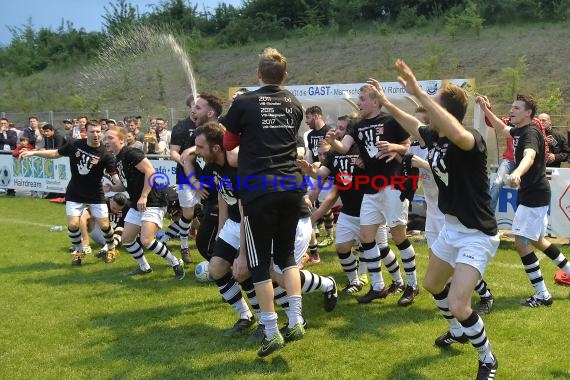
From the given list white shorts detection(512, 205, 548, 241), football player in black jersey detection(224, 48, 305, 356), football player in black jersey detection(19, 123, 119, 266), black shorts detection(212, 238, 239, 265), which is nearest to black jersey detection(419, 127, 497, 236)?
football player in black jersey detection(224, 48, 305, 356)

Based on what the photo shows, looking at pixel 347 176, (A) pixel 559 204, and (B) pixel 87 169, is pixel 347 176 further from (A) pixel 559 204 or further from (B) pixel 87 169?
(A) pixel 559 204

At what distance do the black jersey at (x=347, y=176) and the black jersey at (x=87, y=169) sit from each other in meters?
3.43

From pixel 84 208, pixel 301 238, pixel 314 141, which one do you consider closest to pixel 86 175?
pixel 84 208

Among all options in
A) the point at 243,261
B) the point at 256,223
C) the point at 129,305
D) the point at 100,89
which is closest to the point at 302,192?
the point at 256,223

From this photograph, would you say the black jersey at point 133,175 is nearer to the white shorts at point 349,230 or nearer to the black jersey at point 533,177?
the white shorts at point 349,230

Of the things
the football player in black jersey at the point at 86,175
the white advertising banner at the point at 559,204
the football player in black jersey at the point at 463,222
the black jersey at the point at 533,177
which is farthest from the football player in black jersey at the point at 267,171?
the white advertising banner at the point at 559,204

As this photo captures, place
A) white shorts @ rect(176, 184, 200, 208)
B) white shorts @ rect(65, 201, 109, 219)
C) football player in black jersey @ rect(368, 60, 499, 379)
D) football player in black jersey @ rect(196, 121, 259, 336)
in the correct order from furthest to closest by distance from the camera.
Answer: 1. white shorts @ rect(176, 184, 200, 208)
2. white shorts @ rect(65, 201, 109, 219)
3. football player in black jersey @ rect(196, 121, 259, 336)
4. football player in black jersey @ rect(368, 60, 499, 379)

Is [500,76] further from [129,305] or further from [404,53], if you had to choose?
[129,305]

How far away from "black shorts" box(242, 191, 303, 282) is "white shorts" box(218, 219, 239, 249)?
638 mm

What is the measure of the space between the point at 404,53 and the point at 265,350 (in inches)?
1137

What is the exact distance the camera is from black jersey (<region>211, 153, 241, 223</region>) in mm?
5047

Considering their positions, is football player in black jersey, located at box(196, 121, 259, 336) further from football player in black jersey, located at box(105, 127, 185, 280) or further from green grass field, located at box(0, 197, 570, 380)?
football player in black jersey, located at box(105, 127, 185, 280)

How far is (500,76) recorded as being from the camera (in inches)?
996

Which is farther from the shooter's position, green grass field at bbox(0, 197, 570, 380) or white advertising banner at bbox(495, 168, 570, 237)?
white advertising banner at bbox(495, 168, 570, 237)
